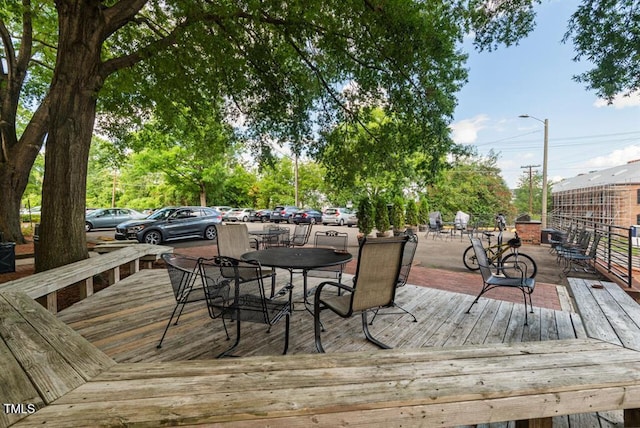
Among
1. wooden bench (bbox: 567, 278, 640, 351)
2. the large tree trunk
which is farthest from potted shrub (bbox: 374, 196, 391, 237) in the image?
the large tree trunk

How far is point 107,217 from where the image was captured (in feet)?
51.3

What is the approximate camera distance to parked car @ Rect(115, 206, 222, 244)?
10.4 metres

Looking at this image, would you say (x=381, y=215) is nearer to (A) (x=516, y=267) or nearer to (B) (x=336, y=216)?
(A) (x=516, y=267)

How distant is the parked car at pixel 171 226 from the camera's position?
34.1 feet

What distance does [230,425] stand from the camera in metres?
1.08

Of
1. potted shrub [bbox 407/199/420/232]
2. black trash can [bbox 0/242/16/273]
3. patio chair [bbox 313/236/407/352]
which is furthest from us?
potted shrub [bbox 407/199/420/232]

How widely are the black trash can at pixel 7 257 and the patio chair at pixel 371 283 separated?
6.52 metres

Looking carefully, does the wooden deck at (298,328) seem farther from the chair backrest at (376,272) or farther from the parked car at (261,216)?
the parked car at (261,216)

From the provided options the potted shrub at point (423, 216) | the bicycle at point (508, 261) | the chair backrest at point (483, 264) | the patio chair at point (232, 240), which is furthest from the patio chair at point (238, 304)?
the potted shrub at point (423, 216)

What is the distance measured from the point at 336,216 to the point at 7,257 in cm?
1721

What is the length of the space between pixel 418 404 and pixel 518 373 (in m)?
0.59

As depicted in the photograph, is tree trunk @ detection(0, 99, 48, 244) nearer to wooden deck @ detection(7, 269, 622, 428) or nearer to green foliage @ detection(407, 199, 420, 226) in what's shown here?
wooden deck @ detection(7, 269, 622, 428)

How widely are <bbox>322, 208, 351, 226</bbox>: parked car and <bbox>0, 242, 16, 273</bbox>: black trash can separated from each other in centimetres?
1710

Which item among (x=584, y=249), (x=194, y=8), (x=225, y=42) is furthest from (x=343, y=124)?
(x=584, y=249)
